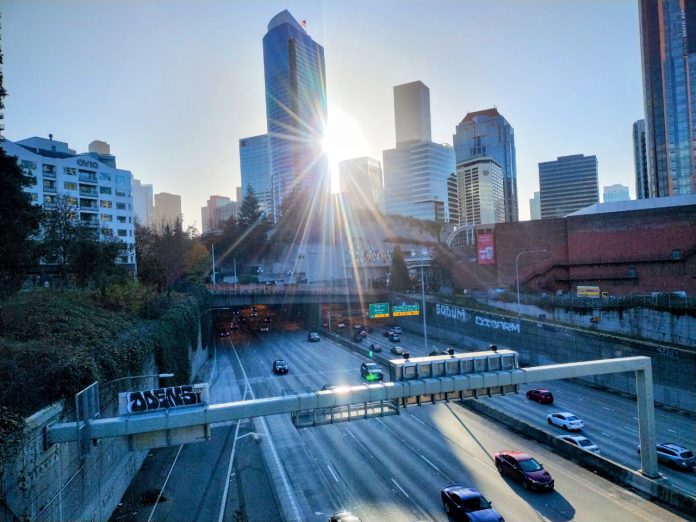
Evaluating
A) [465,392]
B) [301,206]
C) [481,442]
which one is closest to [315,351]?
[481,442]

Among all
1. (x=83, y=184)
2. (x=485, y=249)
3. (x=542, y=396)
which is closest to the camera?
(x=542, y=396)

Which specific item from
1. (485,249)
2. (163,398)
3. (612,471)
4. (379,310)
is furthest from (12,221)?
(485,249)

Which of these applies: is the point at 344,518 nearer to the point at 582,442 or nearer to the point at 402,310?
the point at 582,442

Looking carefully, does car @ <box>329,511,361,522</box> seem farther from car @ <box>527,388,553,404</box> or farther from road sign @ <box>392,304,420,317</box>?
road sign @ <box>392,304,420,317</box>

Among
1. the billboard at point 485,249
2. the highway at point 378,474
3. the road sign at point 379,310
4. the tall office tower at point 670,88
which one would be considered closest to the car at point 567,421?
the highway at point 378,474

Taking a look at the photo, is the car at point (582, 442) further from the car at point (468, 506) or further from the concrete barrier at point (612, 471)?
the car at point (468, 506)

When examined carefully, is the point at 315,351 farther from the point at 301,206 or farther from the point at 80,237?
the point at 301,206
